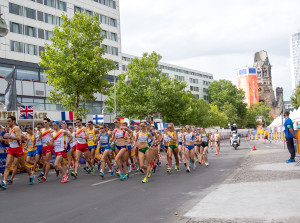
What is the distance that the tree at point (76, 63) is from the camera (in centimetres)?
2817

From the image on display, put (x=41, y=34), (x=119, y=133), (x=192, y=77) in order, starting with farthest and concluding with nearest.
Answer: (x=192, y=77)
(x=41, y=34)
(x=119, y=133)

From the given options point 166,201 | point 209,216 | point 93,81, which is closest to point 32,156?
point 166,201

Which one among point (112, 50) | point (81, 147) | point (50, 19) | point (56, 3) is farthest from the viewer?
point (112, 50)

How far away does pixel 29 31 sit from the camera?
130ft

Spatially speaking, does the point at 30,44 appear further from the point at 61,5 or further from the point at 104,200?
the point at 104,200

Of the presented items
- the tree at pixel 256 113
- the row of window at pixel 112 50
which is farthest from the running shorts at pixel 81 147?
the tree at pixel 256 113

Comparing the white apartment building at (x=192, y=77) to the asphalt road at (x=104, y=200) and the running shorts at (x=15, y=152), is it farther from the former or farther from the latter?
the asphalt road at (x=104, y=200)

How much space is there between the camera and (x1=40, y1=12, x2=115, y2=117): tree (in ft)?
92.4

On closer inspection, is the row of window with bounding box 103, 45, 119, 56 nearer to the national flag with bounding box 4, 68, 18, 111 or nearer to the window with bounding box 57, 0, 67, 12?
the window with bounding box 57, 0, 67, 12

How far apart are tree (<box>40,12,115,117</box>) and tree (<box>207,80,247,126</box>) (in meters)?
81.7

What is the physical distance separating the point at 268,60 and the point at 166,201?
195899 mm

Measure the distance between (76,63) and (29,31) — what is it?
1449 centimetres

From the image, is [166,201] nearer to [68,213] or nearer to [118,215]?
[118,215]

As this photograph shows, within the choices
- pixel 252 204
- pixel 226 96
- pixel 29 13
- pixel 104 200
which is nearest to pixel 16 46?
pixel 29 13
